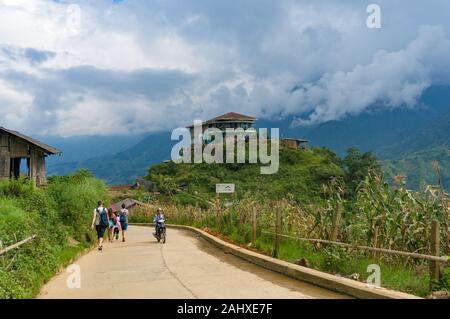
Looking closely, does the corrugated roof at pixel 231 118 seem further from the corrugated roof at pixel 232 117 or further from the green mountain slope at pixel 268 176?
the green mountain slope at pixel 268 176

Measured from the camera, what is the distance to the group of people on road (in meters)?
20.2

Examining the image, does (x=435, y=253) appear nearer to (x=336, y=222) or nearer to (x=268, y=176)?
(x=336, y=222)

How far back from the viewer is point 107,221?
20.4 meters

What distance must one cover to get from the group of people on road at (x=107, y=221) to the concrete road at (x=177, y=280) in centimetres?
345

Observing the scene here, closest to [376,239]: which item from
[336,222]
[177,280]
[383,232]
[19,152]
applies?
[383,232]

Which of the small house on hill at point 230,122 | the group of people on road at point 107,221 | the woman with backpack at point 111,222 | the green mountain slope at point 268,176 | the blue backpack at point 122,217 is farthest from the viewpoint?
the small house on hill at point 230,122

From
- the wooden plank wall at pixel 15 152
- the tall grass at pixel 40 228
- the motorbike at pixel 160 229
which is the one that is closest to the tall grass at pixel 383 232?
the tall grass at pixel 40 228

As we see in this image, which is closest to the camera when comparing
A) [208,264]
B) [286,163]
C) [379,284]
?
[379,284]

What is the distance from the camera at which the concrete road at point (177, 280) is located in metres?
9.82

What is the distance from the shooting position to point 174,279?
11781 mm

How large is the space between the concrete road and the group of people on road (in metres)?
3.45

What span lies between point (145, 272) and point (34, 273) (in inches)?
117
